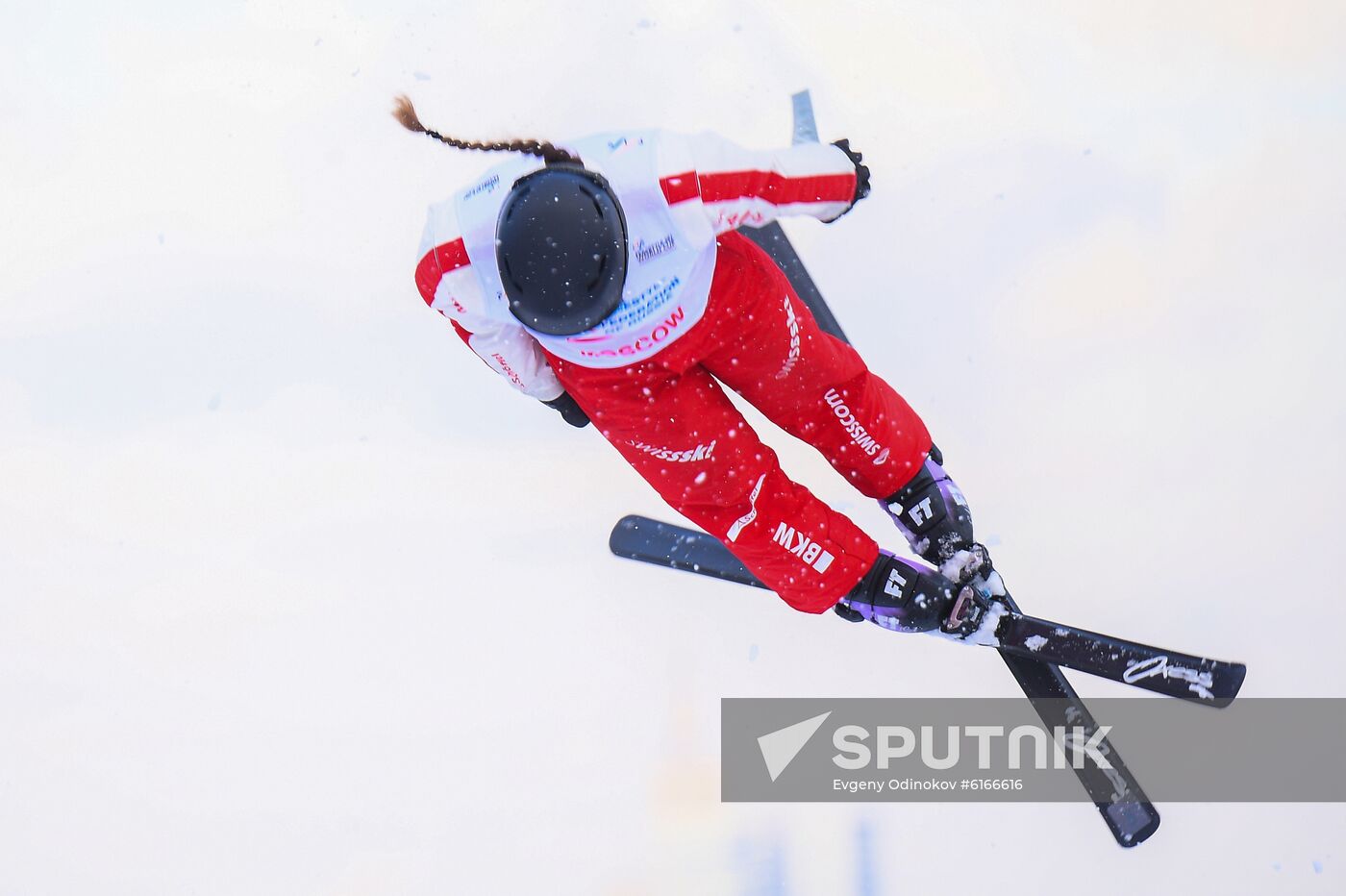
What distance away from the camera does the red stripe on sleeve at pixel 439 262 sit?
58.4 inches

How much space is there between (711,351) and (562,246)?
0.49m

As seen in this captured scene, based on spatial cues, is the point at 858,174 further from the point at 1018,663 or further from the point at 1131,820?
the point at 1131,820

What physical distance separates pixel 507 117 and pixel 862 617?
201 centimetres

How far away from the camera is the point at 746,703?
115 inches

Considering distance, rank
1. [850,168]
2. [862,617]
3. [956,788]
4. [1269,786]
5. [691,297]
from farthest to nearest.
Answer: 1. [956,788]
2. [1269,786]
3. [862,617]
4. [850,168]
5. [691,297]

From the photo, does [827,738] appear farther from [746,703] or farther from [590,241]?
[590,241]

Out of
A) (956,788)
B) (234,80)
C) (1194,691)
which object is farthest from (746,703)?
(234,80)

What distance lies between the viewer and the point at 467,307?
155 centimetres

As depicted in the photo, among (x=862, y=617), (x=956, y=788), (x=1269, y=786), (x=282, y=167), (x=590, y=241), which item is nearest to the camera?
(x=590, y=241)

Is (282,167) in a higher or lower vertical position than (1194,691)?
higher

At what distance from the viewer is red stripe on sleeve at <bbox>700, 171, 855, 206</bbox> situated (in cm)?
148

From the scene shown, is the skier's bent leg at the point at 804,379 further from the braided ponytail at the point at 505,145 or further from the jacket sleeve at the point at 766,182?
the braided ponytail at the point at 505,145
